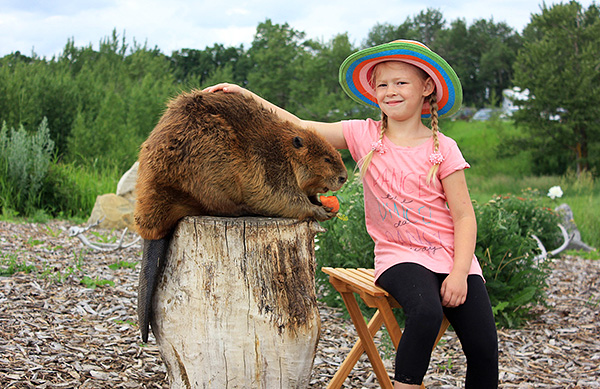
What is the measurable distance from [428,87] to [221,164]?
1.13m

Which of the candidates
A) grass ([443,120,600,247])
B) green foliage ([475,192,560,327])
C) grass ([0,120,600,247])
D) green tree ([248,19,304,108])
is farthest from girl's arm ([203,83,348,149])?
green tree ([248,19,304,108])

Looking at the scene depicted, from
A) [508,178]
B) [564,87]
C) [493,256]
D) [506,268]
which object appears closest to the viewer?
[493,256]

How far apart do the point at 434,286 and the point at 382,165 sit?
2.14ft

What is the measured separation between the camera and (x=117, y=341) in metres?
3.19

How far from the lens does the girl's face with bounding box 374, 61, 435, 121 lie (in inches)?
99.8

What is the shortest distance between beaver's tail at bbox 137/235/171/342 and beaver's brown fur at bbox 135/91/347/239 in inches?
2.0

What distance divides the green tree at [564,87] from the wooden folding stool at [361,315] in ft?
52.5

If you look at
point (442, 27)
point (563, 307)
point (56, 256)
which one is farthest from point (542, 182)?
point (442, 27)

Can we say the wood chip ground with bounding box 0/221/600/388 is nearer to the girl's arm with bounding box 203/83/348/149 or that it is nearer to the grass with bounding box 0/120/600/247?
the girl's arm with bounding box 203/83/348/149

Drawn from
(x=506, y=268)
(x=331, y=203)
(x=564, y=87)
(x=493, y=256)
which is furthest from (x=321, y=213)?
(x=564, y=87)

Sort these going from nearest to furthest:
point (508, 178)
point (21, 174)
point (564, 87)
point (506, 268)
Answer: point (506, 268) → point (21, 174) → point (564, 87) → point (508, 178)

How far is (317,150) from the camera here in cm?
253

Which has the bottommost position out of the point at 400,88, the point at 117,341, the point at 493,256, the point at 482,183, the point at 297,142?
the point at 117,341

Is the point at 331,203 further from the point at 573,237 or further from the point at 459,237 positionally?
the point at 573,237
